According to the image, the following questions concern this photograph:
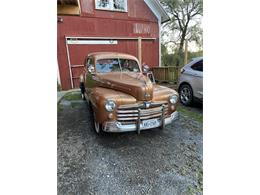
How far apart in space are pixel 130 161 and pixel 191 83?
8.62 feet

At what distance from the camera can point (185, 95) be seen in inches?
167

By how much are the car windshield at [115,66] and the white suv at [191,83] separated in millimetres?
1330

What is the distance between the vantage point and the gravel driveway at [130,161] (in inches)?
65.0

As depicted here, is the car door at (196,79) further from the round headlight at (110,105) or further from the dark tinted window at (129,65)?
the round headlight at (110,105)

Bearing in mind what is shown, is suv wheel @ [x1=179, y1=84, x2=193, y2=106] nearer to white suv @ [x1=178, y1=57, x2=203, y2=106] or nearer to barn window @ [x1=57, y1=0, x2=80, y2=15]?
white suv @ [x1=178, y1=57, x2=203, y2=106]

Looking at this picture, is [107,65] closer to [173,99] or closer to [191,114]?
[173,99]

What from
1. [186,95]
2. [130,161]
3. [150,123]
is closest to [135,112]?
[150,123]

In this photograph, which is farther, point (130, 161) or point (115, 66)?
point (115, 66)

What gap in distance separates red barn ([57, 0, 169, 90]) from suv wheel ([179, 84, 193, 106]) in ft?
10.2

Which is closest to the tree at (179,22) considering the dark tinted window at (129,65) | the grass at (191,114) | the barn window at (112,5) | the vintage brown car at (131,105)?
the barn window at (112,5)

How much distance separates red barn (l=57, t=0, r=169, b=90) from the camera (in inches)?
256
